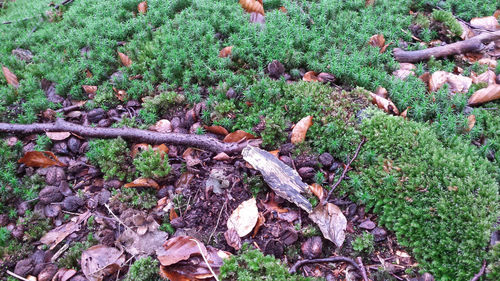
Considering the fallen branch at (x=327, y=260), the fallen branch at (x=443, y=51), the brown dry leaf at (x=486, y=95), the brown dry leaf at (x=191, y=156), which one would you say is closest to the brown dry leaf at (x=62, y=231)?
the brown dry leaf at (x=191, y=156)

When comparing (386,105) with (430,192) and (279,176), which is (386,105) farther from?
(279,176)

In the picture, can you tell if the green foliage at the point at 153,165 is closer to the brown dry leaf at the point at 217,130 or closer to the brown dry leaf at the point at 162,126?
the brown dry leaf at the point at 162,126

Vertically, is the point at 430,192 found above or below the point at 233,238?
above

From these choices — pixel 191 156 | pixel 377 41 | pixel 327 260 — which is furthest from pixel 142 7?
pixel 327 260

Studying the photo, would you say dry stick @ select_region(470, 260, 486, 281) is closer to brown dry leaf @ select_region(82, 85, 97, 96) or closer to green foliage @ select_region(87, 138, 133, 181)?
green foliage @ select_region(87, 138, 133, 181)

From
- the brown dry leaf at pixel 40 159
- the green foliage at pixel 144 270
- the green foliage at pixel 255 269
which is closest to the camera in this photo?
the green foliage at pixel 255 269

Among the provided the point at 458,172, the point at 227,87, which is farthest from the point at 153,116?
the point at 458,172

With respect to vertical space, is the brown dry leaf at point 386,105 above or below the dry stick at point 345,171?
above

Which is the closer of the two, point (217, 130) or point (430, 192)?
point (430, 192)
